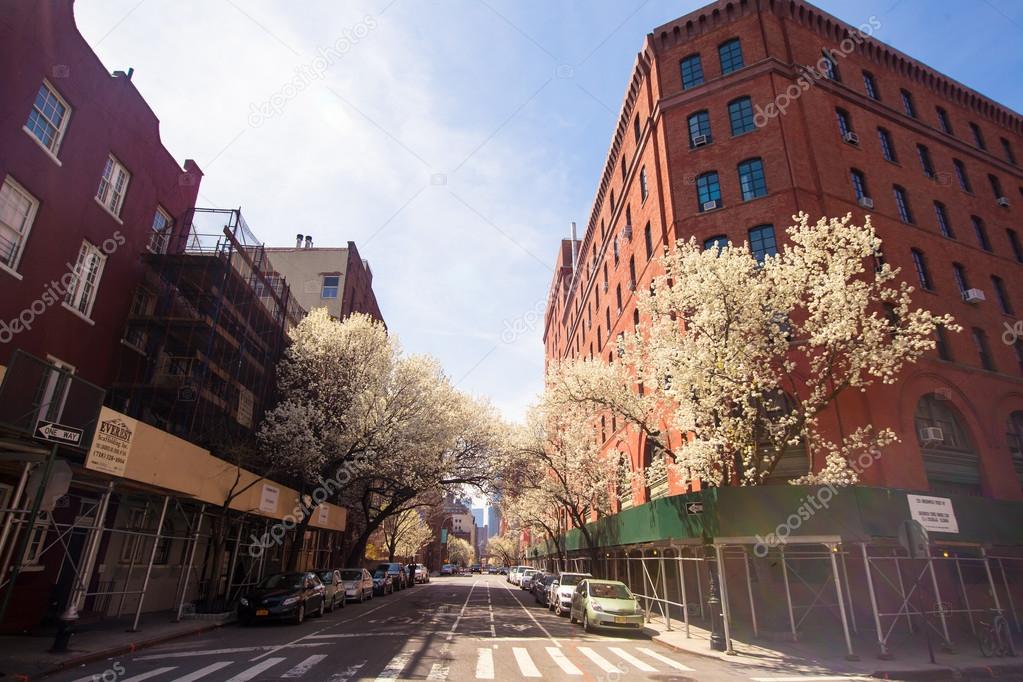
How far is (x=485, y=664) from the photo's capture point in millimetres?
11266

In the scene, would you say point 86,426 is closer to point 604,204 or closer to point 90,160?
point 90,160

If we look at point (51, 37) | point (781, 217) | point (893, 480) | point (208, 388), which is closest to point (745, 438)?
point (893, 480)

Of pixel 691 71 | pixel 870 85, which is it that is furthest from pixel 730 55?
pixel 870 85

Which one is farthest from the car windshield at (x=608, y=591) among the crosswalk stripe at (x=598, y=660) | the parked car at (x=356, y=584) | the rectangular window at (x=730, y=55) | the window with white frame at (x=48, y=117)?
the rectangular window at (x=730, y=55)

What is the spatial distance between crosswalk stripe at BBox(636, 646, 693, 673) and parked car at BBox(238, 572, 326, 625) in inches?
425

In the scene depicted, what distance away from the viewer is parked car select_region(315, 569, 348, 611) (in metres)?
21.7

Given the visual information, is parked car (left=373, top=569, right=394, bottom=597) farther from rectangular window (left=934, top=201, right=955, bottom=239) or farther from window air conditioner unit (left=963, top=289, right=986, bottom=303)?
rectangular window (left=934, top=201, right=955, bottom=239)

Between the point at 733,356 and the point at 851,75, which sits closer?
the point at 733,356

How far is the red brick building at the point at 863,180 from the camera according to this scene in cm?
2273

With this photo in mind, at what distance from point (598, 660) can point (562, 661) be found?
3.02 feet

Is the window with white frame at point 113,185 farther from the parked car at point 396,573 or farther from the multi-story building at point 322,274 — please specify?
the parked car at point 396,573

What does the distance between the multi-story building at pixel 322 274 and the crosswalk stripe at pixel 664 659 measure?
1395 inches

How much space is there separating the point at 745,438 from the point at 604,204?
26822 millimetres

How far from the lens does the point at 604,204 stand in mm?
40125
